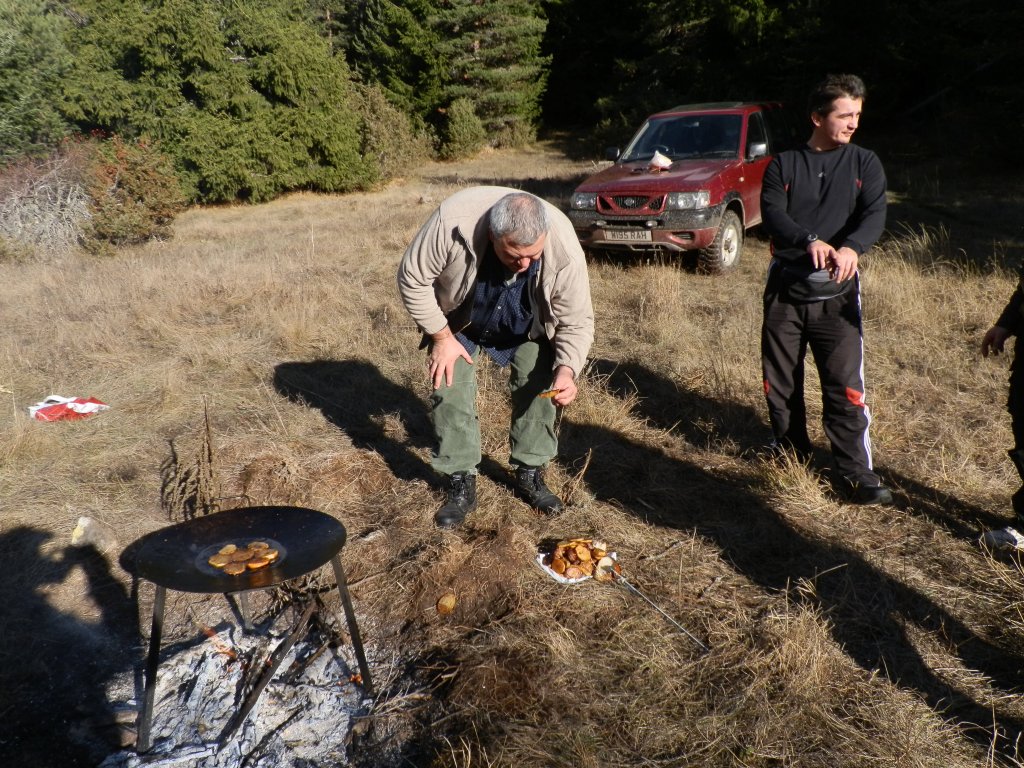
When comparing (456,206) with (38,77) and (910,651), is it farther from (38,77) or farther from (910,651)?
(38,77)

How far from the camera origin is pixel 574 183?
15.9 meters

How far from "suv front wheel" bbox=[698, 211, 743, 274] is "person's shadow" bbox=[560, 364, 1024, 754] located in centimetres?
307

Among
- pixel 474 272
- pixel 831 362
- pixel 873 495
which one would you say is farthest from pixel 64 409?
pixel 873 495

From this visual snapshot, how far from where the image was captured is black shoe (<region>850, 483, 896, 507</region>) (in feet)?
11.9

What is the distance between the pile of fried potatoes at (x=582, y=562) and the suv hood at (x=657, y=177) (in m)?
5.17

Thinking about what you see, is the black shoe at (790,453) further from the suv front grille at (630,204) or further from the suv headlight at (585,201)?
the suv headlight at (585,201)

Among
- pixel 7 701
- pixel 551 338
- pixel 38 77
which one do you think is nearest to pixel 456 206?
pixel 551 338

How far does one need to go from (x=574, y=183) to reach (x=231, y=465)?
42.1 ft

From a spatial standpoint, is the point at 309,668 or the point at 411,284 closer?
the point at 309,668

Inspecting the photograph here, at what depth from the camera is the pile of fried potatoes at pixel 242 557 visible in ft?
7.61

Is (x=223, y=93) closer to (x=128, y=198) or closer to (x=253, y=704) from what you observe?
(x=128, y=198)

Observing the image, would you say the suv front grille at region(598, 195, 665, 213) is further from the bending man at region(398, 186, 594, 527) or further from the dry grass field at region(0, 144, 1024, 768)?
the bending man at region(398, 186, 594, 527)

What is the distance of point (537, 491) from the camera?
3865 millimetres

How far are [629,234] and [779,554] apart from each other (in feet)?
16.4
